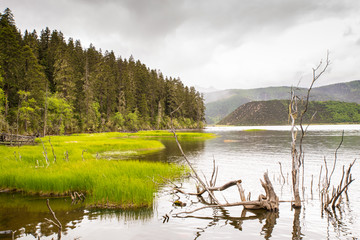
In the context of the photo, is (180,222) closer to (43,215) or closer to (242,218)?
(242,218)

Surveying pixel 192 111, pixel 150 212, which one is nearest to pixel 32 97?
pixel 150 212

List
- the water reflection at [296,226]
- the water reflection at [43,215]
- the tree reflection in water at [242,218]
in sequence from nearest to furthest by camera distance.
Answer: the water reflection at [296,226] → the water reflection at [43,215] → the tree reflection in water at [242,218]

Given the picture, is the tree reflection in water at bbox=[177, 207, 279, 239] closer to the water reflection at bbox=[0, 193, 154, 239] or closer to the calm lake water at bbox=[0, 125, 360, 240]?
the calm lake water at bbox=[0, 125, 360, 240]

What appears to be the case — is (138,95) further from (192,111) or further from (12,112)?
(12,112)

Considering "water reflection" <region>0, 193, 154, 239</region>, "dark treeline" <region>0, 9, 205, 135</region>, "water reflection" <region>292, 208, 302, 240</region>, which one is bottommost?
"water reflection" <region>292, 208, 302, 240</region>

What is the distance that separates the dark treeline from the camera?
4278 cm

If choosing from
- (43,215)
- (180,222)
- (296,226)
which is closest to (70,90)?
(43,215)

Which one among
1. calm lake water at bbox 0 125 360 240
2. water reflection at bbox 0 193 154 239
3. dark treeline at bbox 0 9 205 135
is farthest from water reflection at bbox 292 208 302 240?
dark treeline at bbox 0 9 205 135

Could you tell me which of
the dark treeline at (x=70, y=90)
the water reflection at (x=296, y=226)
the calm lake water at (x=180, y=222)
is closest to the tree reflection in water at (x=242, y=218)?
the calm lake water at (x=180, y=222)

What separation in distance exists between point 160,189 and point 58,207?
577 centimetres

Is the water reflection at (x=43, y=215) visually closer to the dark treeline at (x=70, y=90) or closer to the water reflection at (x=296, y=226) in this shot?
the water reflection at (x=296, y=226)

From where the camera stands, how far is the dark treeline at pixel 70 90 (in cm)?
4278

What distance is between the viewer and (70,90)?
63688 millimetres

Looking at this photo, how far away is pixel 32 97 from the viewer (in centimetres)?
4606
